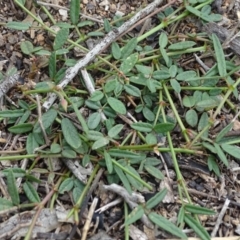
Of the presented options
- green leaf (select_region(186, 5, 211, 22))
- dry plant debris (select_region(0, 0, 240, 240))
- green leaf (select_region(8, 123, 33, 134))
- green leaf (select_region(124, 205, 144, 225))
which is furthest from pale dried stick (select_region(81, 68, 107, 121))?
green leaf (select_region(186, 5, 211, 22))

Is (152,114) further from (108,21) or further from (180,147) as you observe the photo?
(108,21)

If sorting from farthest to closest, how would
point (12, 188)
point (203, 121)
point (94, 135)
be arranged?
point (203, 121) → point (94, 135) → point (12, 188)

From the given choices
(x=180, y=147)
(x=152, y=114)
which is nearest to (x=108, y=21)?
(x=152, y=114)

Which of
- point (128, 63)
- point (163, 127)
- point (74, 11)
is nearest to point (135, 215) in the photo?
point (163, 127)

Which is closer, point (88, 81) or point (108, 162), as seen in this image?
point (108, 162)

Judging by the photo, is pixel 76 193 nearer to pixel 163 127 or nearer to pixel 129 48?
pixel 163 127

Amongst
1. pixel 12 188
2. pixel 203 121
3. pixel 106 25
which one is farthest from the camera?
pixel 106 25
